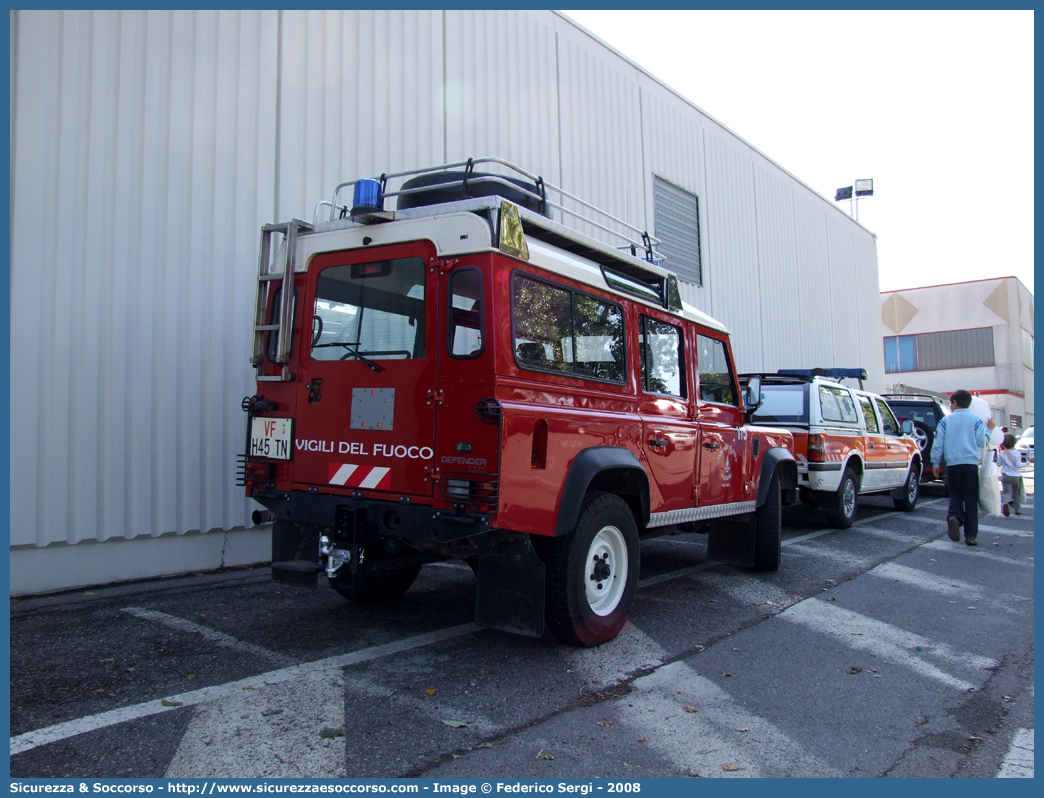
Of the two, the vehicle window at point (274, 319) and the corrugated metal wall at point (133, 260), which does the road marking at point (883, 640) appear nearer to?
the vehicle window at point (274, 319)

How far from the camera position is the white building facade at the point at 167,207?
5758mm

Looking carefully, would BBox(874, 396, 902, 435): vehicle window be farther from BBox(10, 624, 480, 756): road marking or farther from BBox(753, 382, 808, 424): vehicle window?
BBox(10, 624, 480, 756): road marking

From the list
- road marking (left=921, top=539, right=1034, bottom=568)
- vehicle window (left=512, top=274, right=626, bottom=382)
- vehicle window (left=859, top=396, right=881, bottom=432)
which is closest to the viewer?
vehicle window (left=512, top=274, right=626, bottom=382)

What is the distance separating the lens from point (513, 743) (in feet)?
10.5

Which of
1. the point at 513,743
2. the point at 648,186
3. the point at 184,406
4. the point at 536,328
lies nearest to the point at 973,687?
the point at 513,743

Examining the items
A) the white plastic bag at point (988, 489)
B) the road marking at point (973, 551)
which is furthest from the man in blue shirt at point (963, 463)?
the white plastic bag at point (988, 489)

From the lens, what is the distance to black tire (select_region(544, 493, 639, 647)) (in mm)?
4297

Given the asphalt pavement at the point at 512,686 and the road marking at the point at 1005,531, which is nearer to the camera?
the asphalt pavement at the point at 512,686

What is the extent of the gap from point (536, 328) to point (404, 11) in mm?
6222

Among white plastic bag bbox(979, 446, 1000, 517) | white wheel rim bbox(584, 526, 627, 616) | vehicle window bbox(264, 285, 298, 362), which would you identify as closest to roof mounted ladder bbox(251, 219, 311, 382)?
vehicle window bbox(264, 285, 298, 362)

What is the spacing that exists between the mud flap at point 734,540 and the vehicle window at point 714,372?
1179 millimetres

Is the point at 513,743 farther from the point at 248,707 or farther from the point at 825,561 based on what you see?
the point at 825,561

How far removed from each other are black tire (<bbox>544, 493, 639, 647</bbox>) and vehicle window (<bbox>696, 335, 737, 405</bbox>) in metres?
1.81

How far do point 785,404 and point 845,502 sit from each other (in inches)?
64.7
